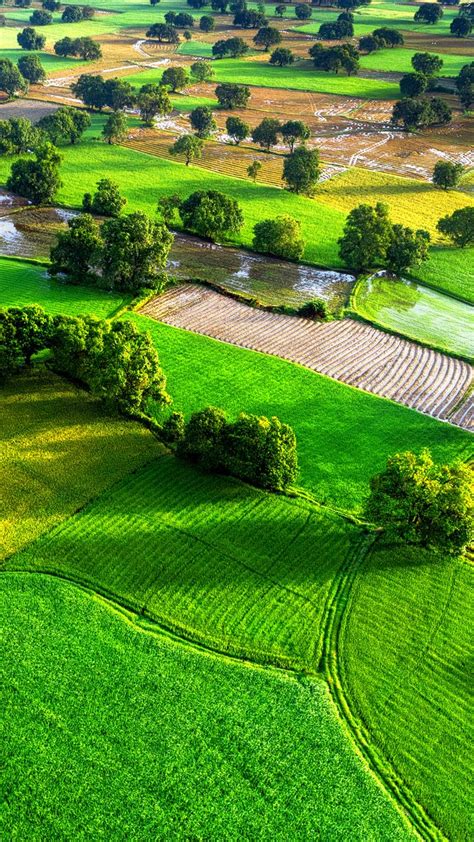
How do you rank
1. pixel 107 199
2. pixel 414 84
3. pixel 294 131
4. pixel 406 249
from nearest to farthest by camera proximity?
1. pixel 406 249
2. pixel 107 199
3. pixel 294 131
4. pixel 414 84

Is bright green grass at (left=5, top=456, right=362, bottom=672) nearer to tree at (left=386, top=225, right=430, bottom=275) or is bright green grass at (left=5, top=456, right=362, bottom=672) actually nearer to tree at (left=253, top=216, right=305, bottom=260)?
tree at (left=253, top=216, right=305, bottom=260)

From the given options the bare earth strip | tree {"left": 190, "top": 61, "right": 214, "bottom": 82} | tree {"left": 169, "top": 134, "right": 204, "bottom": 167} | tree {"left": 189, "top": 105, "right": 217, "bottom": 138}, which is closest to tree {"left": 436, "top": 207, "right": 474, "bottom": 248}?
the bare earth strip

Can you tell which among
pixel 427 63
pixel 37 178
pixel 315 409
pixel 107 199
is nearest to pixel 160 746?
pixel 315 409

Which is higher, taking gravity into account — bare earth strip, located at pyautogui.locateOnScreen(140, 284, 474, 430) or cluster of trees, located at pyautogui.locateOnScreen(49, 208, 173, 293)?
cluster of trees, located at pyautogui.locateOnScreen(49, 208, 173, 293)

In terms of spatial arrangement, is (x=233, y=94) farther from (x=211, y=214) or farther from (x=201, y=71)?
(x=211, y=214)

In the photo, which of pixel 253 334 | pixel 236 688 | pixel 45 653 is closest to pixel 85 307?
pixel 253 334

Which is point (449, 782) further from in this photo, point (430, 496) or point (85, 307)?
point (85, 307)
